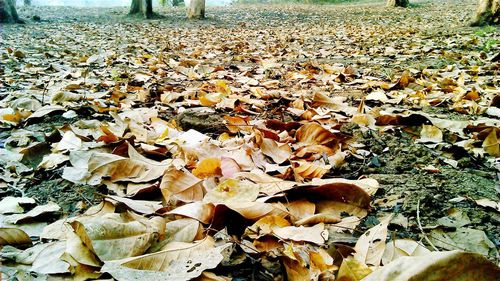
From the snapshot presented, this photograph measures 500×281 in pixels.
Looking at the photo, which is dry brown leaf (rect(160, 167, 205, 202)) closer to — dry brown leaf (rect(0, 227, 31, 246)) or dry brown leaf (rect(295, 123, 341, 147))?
dry brown leaf (rect(0, 227, 31, 246))

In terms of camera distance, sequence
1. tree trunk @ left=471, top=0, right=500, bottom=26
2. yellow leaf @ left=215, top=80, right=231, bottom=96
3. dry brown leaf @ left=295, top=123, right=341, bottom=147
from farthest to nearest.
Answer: tree trunk @ left=471, top=0, right=500, bottom=26 < yellow leaf @ left=215, top=80, right=231, bottom=96 < dry brown leaf @ left=295, top=123, right=341, bottom=147

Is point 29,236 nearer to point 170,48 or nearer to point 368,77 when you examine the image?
point 368,77

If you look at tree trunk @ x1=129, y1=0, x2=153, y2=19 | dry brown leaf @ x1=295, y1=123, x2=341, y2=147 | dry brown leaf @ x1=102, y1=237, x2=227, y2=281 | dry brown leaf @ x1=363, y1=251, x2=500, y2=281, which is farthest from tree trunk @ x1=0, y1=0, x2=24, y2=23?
dry brown leaf @ x1=363, y1=251, x2=500, y2=281

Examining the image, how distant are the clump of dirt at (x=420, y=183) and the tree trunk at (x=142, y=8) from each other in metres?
9.68

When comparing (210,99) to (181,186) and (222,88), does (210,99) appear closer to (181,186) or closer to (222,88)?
(222,88)

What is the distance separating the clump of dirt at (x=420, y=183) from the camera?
3.47ft

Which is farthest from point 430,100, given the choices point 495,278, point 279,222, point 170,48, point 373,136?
point 170,48

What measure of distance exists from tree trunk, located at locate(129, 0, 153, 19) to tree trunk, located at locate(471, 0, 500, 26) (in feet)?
24.3

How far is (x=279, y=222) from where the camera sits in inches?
40.7

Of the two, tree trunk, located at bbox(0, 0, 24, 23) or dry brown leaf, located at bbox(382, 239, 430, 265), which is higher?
tree trunk, located at bbox(0, 0, 24, 23)

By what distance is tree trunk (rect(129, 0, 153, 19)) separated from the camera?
10211 millimetres

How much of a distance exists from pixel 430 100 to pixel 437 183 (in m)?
1.11

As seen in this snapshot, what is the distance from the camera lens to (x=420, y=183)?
1.24 metres

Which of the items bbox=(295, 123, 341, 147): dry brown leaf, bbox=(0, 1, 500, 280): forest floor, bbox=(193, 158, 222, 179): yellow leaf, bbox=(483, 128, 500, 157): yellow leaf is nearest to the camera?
bbox=(0, 1, 500, 280): forest floor
